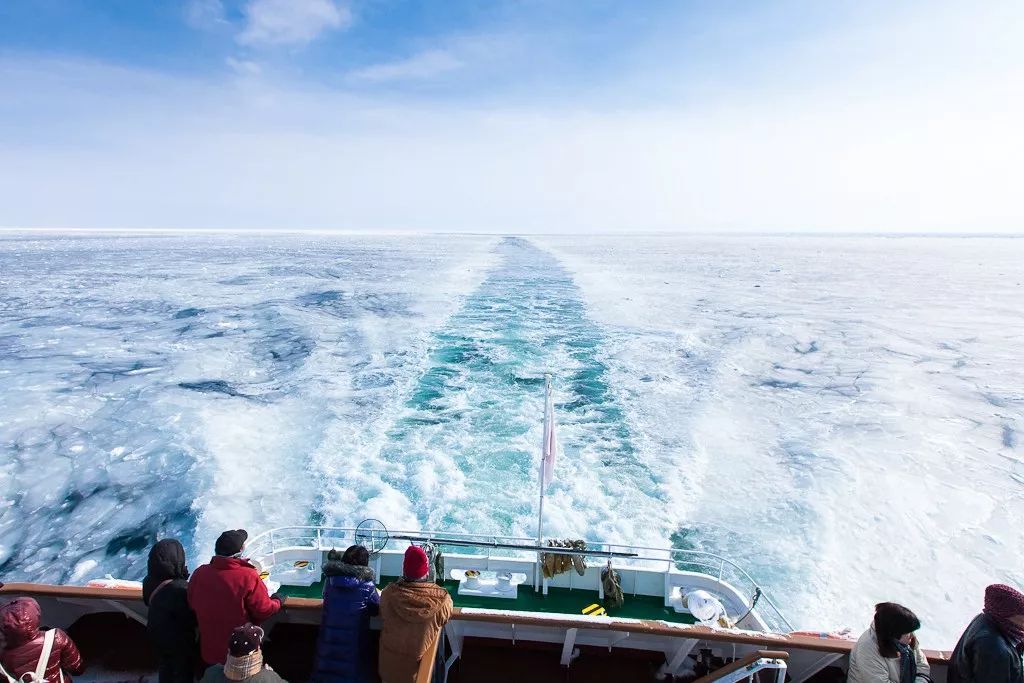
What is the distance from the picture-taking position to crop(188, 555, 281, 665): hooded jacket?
303 cm

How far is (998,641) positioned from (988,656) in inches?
3.6

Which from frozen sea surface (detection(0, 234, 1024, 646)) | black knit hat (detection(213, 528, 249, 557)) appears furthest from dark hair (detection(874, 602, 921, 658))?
frozen sea surface (detection(0, 234, 1024, 646))

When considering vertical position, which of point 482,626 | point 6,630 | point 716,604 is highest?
point 6,630

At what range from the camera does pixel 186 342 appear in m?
18.6

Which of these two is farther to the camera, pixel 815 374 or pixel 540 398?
pixel 815 374

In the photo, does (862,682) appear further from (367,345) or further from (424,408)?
(367,345)

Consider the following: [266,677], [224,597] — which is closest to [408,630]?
[266,677]

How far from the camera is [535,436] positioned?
1145 cm

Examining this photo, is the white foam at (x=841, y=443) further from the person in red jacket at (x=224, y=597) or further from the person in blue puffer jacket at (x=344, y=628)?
the person in red jacket at (x=224, y=597)

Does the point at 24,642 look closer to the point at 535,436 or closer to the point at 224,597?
the point at 224,597

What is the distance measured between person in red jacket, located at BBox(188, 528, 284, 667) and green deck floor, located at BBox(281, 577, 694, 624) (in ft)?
7.54

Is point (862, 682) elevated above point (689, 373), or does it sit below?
above

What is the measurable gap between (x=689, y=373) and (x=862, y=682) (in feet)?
43.9

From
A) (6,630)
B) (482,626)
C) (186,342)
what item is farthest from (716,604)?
(186,342)
